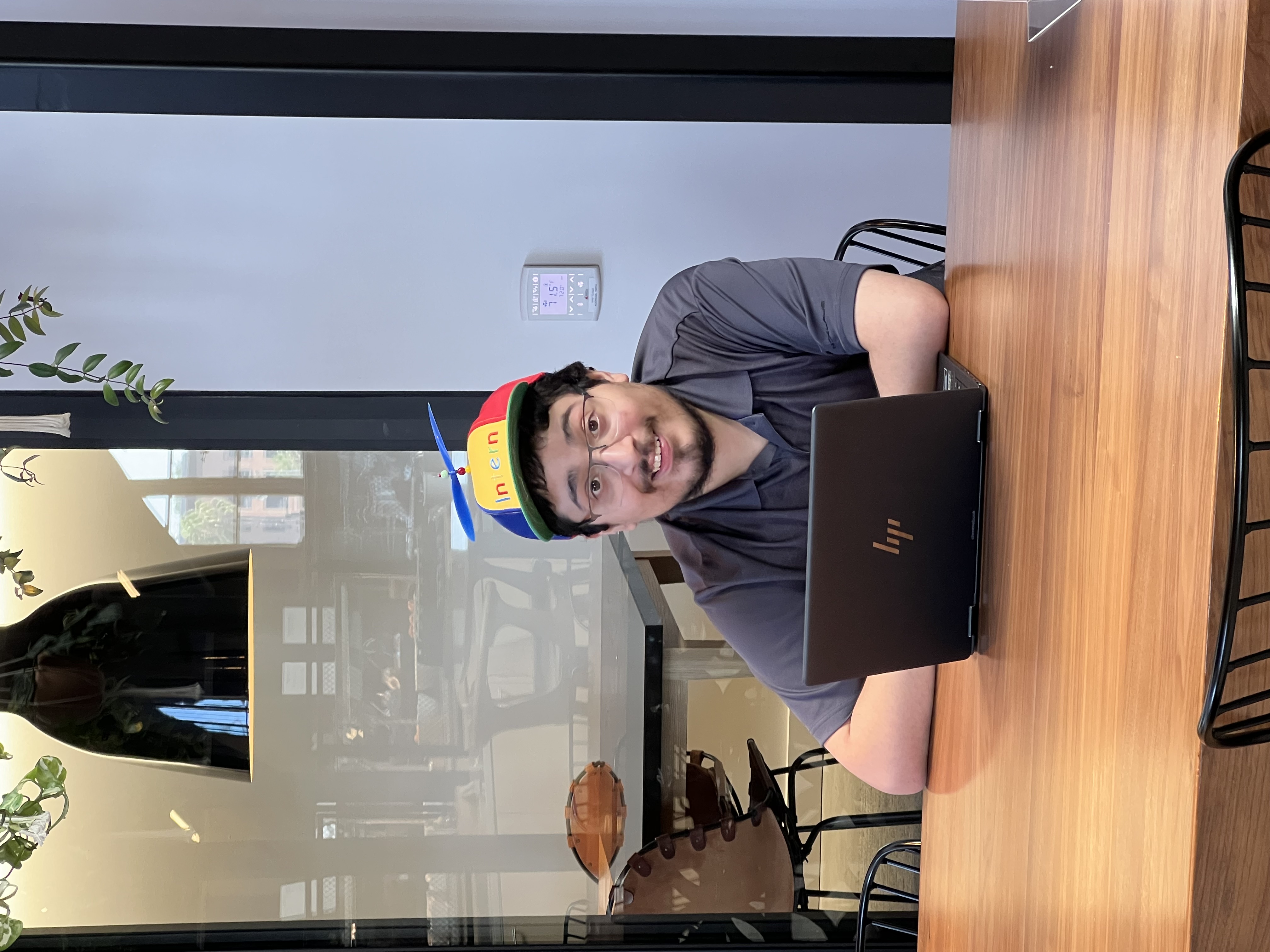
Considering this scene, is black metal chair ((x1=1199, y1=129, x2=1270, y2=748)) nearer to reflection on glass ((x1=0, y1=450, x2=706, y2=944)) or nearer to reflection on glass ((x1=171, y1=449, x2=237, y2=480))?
reflection on glass ((x1=0, y1=450, x2=706, y2=944))

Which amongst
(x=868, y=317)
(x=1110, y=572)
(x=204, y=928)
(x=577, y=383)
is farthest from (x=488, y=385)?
(x=1110, y=572)

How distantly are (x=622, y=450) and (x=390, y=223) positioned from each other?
1176 mm

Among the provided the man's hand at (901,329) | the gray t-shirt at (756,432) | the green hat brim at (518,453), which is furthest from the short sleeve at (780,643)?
the man's hand at (901,329)

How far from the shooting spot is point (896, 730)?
150 cm

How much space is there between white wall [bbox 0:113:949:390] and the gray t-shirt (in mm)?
778

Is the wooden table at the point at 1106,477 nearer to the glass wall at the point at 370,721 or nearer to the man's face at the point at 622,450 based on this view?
the man's face at the point at 622,450

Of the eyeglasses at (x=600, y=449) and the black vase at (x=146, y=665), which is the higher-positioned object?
the eyeglasses at (x=600, y=449)

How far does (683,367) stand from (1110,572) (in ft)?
3.54

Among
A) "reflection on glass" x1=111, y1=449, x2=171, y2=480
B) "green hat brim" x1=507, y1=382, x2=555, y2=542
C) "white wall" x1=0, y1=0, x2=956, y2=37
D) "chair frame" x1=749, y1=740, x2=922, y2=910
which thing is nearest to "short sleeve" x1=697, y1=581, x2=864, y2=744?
"green hat brim" x1=507, y1=382, x2=555, y2=542

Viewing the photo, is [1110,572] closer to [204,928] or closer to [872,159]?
[872,159]

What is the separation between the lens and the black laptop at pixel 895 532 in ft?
3.88

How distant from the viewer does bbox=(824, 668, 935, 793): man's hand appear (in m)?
1.48

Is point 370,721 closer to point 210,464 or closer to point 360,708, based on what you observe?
point 360,708

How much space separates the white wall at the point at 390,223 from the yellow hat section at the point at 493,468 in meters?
0.78
